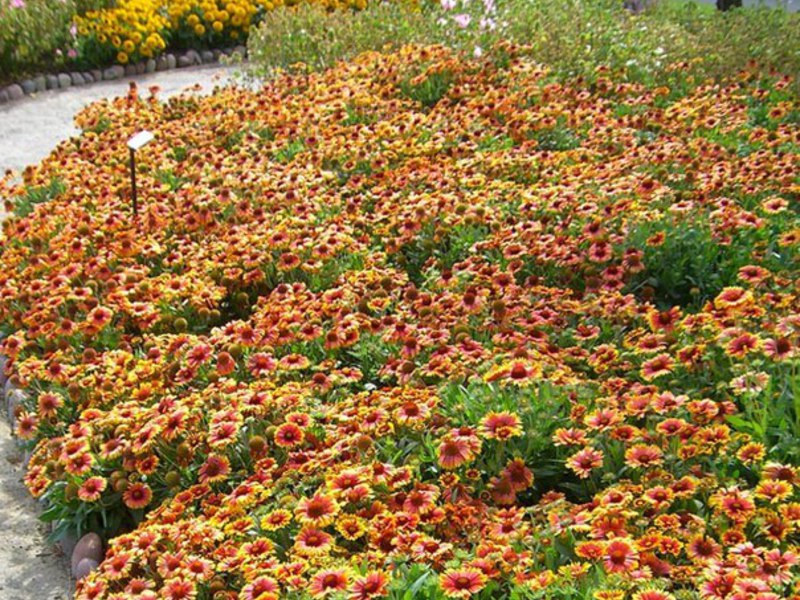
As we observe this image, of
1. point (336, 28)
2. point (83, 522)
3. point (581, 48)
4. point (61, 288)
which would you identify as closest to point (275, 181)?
point (61, 288)

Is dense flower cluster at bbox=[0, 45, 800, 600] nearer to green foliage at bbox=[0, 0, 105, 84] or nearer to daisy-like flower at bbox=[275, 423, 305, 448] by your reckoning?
daisy-like flower at bbox=[275, 423, 305, 448]

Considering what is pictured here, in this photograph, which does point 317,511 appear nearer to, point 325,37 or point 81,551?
point 81,551

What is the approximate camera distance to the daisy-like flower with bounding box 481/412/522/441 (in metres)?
3.01

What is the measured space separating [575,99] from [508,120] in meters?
0.62

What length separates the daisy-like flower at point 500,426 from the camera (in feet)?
9.86

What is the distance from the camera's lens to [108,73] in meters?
11.0

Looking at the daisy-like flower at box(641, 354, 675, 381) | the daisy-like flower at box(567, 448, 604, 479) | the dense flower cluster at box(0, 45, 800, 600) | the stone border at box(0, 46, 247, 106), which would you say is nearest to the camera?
the dense flower cluster at box(0, 45, 800, 600)

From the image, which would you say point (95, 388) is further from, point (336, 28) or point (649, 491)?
point (336, 28)

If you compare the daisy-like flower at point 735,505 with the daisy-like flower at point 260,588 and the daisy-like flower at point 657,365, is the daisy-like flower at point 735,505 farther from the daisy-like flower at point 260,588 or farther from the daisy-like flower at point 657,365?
the daisy-like flower at point 260,588

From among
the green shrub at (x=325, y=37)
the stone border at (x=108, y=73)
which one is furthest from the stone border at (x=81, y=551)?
the stone border at (x=108, y=73)

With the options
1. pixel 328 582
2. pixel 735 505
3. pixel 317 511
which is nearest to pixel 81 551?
pixel 317 511

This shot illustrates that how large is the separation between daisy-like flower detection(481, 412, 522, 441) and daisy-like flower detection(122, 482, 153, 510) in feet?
3.98

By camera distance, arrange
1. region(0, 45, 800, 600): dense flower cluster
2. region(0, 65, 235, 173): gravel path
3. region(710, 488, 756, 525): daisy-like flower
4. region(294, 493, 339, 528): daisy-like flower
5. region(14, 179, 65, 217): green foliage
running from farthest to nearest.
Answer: region(0, 65, 235, 173): gravel path, region(14, 179, 65, 217): green foliage, region(294, 493, 339, 528): daisy-like flower, region(0, 45, 800, 600): dense flower cluster, region(710, 488, 756, 525): daisy-like flower

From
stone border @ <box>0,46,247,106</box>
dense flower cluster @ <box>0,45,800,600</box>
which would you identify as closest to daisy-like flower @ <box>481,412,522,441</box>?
dense flower cluster @ <box>0,45,800,600</box>
